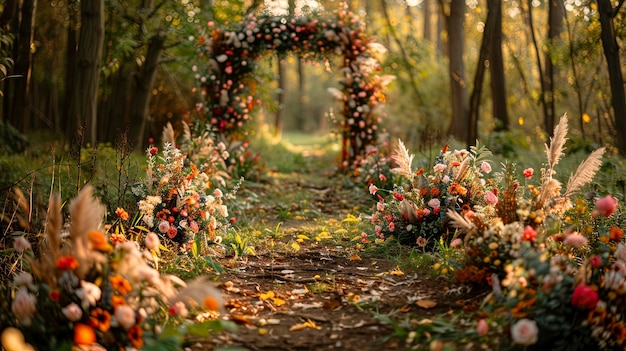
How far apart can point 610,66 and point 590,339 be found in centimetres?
475

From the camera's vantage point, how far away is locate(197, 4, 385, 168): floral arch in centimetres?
956

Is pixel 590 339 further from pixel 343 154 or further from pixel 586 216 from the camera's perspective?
pixel 343 154

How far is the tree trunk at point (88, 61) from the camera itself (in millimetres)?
7570

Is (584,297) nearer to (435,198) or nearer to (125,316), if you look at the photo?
(125,316)

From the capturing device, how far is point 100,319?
2.98 meters

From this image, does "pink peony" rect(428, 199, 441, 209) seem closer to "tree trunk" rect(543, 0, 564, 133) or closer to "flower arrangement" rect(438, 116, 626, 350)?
"flower arrangement" rect(438, 116, 626, 350)

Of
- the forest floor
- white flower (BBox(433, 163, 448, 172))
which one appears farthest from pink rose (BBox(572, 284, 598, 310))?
white flower (BBox(433, 163, 448, 172))

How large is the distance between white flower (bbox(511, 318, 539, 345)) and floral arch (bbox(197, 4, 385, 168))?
718cm

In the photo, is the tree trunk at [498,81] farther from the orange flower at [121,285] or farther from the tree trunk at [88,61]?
the orange flower at [121,285]

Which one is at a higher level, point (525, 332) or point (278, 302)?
point (525, 332)

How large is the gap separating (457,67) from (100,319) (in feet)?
32.3

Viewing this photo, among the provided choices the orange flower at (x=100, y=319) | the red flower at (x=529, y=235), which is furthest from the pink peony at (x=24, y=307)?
the red flower at (x=529, y=235)

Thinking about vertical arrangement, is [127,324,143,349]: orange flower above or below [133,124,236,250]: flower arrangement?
below

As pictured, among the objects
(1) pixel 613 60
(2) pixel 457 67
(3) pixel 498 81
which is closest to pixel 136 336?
(1) pixel 613 60
